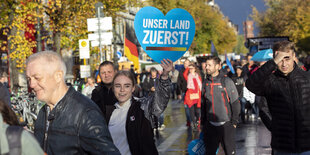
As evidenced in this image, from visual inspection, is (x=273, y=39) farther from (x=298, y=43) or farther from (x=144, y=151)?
(x=298, y=43)

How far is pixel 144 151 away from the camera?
4.60m

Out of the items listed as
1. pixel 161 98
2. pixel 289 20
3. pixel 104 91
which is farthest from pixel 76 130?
pixel 289 20

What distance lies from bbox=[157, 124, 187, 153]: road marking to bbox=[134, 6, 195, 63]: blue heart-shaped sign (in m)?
5.76

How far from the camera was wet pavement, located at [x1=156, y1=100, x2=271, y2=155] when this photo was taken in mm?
10625

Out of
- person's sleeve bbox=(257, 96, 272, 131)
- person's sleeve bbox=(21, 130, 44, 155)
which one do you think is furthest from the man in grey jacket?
person's sleeve bbox=(21, 130, 44, 155)

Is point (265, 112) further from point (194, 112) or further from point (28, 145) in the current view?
point (194, 112)

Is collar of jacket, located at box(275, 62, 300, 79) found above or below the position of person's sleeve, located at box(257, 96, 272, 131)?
above

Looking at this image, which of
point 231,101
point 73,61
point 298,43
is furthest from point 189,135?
point 298,43

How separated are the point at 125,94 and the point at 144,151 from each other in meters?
0.69

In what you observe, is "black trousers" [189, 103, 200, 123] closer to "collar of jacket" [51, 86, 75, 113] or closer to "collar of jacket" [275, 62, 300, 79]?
"collar of jacket" [275, 62, 300, 79]

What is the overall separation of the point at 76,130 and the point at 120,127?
63.3 inches

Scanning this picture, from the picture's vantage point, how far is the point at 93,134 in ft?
10.6

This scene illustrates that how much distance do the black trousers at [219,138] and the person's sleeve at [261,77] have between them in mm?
2585

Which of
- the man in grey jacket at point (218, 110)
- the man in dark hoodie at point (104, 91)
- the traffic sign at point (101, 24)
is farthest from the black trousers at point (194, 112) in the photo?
the man in dark hoodie at point (104, 91)
